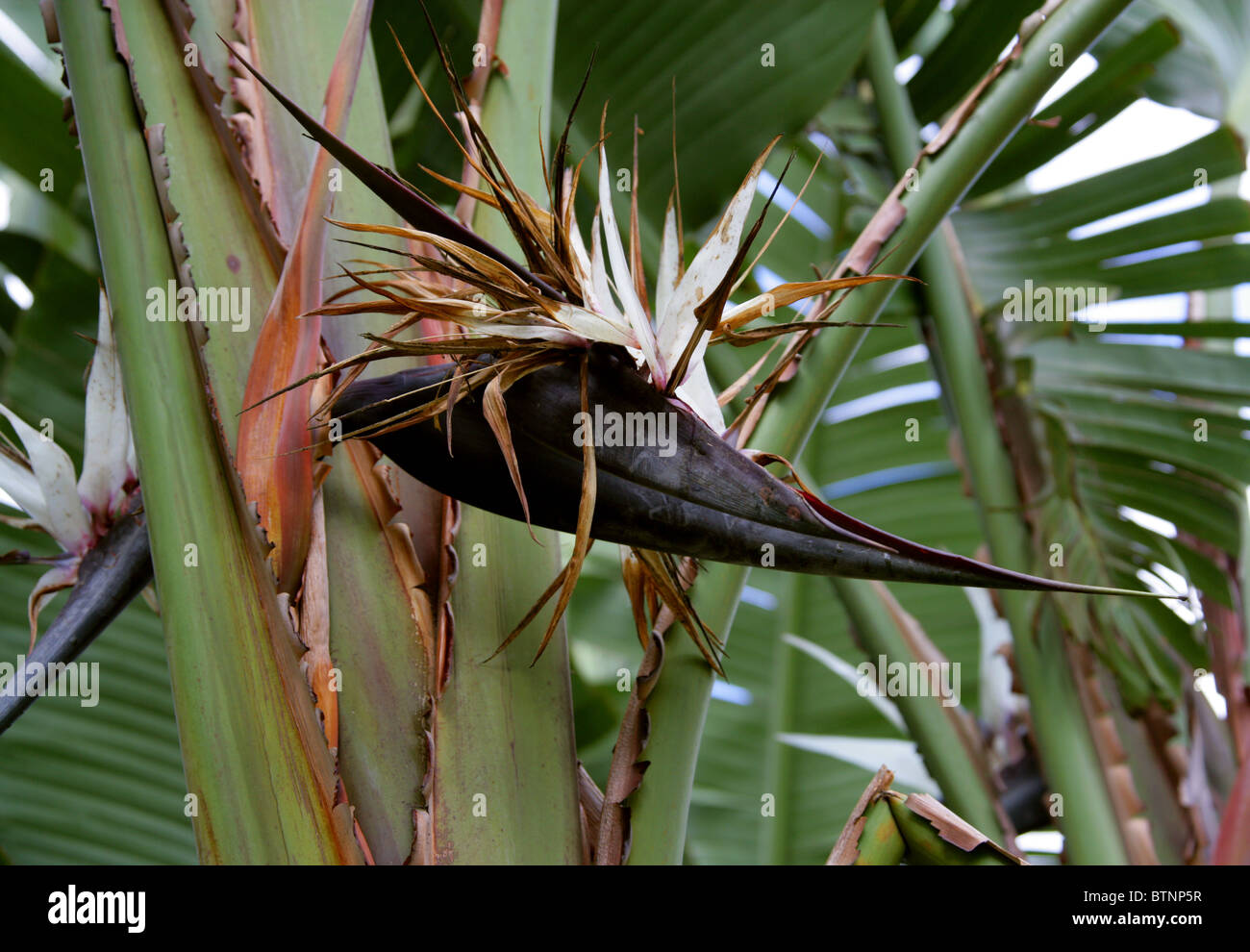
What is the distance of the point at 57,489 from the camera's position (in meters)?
0.39

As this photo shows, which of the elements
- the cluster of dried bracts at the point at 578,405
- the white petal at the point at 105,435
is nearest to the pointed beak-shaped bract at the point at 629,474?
the cluster of dried bracts at the point at 578,405

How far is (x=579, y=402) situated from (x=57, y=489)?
Answer: 0.23 m

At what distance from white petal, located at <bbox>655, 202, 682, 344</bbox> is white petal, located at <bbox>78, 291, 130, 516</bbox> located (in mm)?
235

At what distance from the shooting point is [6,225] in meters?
0.94

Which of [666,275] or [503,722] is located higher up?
[666,275]

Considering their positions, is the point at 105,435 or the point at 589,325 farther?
the point at 105,435

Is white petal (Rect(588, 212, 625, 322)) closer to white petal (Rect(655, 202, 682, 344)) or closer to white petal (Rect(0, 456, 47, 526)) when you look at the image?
white petal (Rect(655, 202, 682, 344))

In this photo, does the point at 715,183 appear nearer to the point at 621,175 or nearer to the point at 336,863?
the point at 621,175

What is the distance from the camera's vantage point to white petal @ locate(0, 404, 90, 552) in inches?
15.1

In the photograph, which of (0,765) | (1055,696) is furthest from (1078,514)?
(0,765)

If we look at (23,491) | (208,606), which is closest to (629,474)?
(208,606)

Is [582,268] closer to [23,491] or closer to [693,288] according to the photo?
[693,288]

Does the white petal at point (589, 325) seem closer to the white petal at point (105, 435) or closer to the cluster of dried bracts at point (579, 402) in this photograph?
the cluster of dried bracts at point (579, 402)

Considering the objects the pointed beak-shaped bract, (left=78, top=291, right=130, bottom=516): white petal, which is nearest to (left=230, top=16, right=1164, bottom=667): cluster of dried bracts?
the pointed beak-shaped bract
